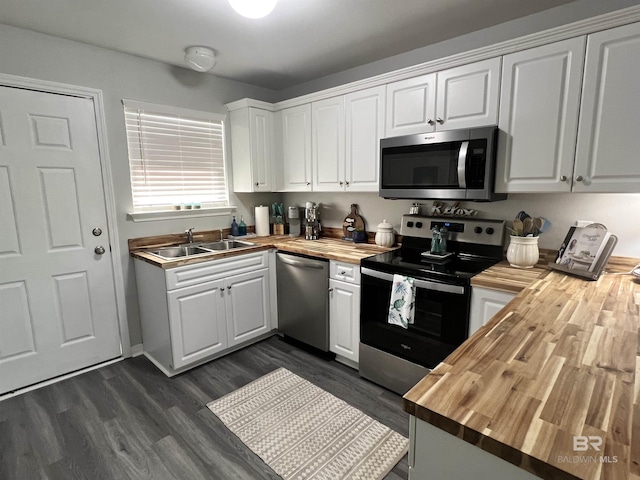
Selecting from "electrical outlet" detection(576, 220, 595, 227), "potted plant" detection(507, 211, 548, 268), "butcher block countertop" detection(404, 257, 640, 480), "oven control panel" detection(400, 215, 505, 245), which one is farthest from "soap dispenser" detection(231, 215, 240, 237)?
"electrical outlet" detection(576, 220, 595, 227)

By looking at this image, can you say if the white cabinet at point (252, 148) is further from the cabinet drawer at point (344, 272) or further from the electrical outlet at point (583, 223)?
the electrical outlet at point (583, 223)

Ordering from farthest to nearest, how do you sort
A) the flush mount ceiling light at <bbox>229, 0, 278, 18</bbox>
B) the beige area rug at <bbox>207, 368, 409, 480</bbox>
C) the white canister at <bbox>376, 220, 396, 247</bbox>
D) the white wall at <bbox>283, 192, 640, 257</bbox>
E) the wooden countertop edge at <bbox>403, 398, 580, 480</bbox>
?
the white canister at <bbox>376, 220, 396, 247</bbox> < the white wall at <bbox>283, 192, 640, 257</bbox> < the beige area rug at <bbox>207, 368, 409, 480</bbox> < the flush mount ceiling light at <bbox>229, 0, 278, 18</bbox> < the wooden countertop edge at <bbox>403, 398, 580, 480</bbox>

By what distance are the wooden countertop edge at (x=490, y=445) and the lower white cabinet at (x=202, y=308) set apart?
2086mm

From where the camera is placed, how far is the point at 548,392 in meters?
0.85

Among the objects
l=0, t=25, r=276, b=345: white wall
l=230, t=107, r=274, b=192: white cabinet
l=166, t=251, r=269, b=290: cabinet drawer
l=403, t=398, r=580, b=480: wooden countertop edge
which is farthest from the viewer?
l=230, t=107, r=274, b=192: white cabinet

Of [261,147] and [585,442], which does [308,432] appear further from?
[261,147]

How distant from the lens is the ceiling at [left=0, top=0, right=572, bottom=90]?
2004mm

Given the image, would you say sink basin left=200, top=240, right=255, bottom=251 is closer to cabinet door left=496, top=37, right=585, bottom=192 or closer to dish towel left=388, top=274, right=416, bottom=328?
dish towel left=388, top=274, right=416, bottom=328

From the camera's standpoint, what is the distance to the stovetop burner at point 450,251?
2.10 meters

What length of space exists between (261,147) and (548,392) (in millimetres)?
3002

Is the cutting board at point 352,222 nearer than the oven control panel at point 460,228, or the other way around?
the oven control panel at point 460,228

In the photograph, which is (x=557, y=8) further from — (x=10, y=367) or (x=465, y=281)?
(x=10, y=367)

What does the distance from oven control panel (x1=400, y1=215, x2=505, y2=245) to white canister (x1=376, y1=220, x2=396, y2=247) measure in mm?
90

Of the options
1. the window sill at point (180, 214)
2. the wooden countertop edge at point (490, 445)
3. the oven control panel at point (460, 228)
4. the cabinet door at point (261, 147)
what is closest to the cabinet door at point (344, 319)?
the oven control panel at point (460, 228)
